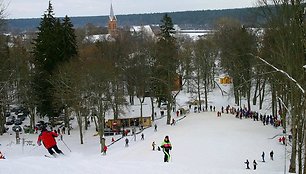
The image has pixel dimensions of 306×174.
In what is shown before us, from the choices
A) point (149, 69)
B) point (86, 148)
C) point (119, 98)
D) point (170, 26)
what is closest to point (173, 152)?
point (86, 148)

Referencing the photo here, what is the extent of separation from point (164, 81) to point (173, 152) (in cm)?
1637

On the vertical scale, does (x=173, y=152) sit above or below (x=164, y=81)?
below

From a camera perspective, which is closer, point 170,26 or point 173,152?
point 173,152

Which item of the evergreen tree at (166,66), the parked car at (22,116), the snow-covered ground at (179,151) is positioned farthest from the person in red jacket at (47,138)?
the parked car at (22,116)

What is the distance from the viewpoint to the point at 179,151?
2809 cm

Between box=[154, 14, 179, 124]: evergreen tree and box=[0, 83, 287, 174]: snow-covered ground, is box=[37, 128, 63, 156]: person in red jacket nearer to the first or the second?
box=[0, 83, 287, 174]: snow-covered ground

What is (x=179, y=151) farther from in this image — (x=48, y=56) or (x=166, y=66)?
(x=48, y=56)

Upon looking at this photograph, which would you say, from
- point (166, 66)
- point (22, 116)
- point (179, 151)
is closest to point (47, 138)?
point (179, 151)

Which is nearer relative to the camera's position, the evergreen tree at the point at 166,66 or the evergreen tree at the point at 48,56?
the evergreen tree at the point at 48,56

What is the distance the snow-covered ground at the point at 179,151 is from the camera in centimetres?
1321

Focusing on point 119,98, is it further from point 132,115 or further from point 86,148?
point 132,115

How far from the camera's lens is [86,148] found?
112 ft

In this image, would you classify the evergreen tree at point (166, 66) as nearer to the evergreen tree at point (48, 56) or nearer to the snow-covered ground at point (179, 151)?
the snow-covered ground at point (179, 151)

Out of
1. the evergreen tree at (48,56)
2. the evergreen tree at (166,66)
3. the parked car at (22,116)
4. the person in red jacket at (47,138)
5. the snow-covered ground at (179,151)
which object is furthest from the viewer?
the parked car at (22,116)
